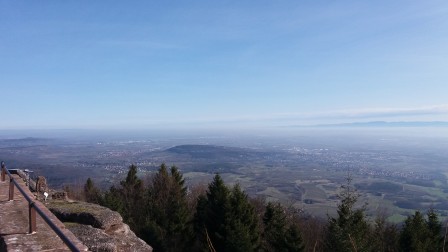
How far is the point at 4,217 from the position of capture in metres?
6.38

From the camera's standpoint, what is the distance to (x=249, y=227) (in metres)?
24.0

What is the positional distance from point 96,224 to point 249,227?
607 inches

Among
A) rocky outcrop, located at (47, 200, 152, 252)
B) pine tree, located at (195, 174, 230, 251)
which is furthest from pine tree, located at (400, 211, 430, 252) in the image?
rocky outcrop, located at (47, 200, 152, 252)

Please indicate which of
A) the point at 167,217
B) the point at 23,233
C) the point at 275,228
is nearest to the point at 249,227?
the point at 275,228

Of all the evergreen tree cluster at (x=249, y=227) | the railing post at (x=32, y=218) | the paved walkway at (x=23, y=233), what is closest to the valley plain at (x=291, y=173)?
the evergreen tree cluster at (x=249, y=227)

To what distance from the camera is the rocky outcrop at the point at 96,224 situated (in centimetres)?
880

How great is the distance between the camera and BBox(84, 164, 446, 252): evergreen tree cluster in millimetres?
19031

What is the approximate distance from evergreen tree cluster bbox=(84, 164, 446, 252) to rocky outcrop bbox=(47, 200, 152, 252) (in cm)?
780

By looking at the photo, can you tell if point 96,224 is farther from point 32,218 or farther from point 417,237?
point 417,237

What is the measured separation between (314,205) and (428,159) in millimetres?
98497

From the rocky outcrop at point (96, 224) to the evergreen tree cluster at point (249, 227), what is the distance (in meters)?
7.80

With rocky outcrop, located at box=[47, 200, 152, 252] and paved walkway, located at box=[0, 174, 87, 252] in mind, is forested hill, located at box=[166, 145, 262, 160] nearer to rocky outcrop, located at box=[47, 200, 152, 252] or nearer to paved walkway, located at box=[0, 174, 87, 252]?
rocky outcrop, located at box=[47, 200, 152, 252]

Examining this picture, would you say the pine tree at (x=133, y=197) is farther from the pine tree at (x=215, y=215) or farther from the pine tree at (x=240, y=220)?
the pine tree at (x=240, y=220)

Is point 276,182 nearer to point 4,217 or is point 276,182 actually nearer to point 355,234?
point 355,234
